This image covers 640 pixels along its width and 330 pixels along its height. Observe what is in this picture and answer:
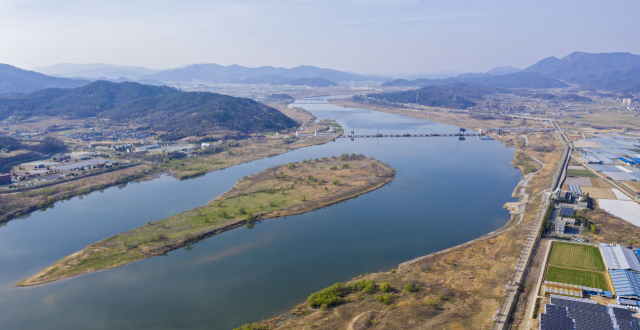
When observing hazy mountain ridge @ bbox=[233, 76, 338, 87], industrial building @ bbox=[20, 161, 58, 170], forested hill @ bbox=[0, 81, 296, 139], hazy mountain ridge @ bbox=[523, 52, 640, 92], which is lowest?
industrial building @ bbox=[20, 161, 58, 170]

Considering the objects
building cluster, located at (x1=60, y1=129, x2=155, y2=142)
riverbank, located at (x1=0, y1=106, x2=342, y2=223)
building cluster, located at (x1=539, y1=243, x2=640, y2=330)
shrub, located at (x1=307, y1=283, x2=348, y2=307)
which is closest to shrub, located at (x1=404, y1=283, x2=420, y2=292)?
shrub, located at (x1=307, y1=283, x2=348, y2=307)

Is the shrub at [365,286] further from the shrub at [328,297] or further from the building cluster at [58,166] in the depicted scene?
the building cluster at [58,166]

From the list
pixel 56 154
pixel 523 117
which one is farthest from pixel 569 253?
pixel 523 117

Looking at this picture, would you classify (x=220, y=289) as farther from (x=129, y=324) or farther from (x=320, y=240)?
(x=320, y=240)

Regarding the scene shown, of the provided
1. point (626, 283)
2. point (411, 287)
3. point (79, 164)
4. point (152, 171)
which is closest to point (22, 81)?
point (79, 164)

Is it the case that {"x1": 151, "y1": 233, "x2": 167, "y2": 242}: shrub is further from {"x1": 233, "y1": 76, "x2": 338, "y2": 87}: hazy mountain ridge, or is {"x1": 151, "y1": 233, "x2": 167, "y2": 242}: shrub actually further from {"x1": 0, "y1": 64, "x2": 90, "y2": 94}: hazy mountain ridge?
{"x1": 233, "y1": 76, "x2": 338, "y2": 87}: hazy mountain ridge
